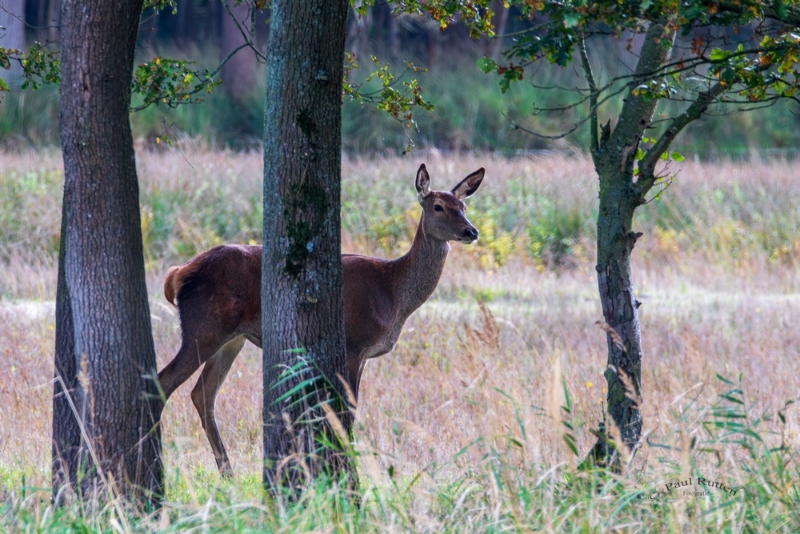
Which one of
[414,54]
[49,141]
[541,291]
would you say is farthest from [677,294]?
[414,54]

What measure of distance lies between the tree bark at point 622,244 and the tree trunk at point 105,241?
2.19 metres

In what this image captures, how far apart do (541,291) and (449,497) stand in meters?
7.95

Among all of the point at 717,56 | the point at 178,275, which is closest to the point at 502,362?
the point at 178,275

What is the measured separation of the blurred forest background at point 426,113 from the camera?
846 inches

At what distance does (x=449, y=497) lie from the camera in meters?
4.16

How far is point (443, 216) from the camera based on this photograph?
6.95 metres

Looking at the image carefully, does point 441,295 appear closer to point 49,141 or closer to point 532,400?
point 532,400

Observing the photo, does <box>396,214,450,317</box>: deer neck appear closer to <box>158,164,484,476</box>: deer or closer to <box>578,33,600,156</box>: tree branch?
<box>158,164,484,476</box>: deer

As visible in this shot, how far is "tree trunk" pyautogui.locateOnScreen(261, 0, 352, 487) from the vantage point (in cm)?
441

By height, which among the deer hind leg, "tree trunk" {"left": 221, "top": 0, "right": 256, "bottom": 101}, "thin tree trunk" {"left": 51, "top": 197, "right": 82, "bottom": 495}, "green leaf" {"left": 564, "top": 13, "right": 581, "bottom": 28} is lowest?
the deer hind leg

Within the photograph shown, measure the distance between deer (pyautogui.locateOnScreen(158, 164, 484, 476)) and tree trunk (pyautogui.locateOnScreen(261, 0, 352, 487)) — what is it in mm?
1509

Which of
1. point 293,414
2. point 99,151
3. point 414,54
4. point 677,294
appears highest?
point 414,54

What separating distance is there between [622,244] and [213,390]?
296 centimetres

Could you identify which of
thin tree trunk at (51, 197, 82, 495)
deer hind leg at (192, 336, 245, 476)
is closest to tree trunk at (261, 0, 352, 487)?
thin tree trunk at (51, 197, 82, 495)
